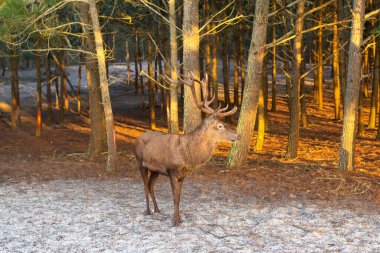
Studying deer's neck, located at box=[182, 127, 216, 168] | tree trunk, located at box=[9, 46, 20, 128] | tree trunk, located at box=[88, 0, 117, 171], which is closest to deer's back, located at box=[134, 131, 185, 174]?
deer's neck, located at box=[182, 127, 216, 168]

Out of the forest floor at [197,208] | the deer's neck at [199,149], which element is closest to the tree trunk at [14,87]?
the forest floor at [197,208]

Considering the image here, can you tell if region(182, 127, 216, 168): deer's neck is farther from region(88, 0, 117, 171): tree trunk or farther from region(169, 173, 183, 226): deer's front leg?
region(88, 0, 117, 171): tree trunk

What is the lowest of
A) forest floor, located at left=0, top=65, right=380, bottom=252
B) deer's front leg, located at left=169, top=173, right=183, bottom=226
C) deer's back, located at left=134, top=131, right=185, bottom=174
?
forest floor, located at left=0, top=65, right=380, bottom=252

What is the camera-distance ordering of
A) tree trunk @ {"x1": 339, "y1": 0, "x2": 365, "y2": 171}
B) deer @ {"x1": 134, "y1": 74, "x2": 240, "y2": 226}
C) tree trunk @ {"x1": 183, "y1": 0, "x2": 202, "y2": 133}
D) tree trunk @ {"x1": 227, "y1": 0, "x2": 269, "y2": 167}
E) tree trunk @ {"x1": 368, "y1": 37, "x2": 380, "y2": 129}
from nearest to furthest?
deer @ {"x1": 134, "y1": 74, "x2": 240, "y2": 226} → tree trunk @ {"x1": 339, "y1": 0, "x2": 365, "y2": 171} → tree trunk @ {"x1": 183, "y1": 0, "x2": 202, "y2": 133} → tree trunk @ {"x1": 227, "y1": 0, "x2": 269, "y2": 167} → tree trunk @ {"x1": 368, "y1": 37, "x2": 380, "y2": 129}

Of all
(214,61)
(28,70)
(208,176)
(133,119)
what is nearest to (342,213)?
(208,176)

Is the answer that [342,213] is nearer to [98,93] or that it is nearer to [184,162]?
[184,162]

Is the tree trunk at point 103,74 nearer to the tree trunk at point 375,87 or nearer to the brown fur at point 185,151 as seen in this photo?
the brown fur at point 185,151

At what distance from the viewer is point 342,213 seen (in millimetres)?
8781

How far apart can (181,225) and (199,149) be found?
53.4 inches

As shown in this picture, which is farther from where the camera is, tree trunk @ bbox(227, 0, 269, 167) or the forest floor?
tree trunk @ bbox(227, 0, 269, 167)

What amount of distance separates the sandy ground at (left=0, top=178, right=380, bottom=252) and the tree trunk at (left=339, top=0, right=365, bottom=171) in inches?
115

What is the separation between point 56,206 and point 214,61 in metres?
15.1

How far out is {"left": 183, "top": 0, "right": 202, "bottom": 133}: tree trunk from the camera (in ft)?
40.9

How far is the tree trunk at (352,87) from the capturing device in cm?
1138
